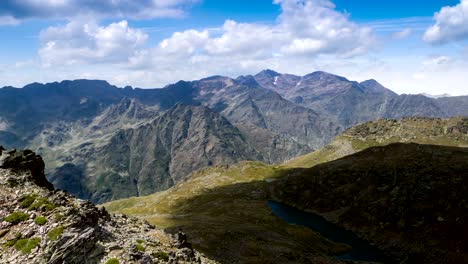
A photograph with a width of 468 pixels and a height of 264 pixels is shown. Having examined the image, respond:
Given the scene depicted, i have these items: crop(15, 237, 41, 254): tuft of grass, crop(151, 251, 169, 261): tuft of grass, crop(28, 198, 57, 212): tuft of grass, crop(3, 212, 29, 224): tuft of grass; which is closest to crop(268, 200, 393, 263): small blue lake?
crop(151, 251, 169, 261): tuft of grass

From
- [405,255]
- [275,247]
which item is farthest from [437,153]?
[275,247]

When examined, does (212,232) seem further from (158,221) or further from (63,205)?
(63,205)

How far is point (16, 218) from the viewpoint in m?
39.6

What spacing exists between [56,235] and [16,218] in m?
5.73

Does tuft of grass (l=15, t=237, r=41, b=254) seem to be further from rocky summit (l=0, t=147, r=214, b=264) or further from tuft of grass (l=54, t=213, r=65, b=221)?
tuft of grass (l=54, t=213, r=65, b=221)

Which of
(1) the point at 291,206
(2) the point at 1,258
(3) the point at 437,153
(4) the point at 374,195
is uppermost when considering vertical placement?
(2) the point at 1,258

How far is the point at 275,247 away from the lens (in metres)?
91.8

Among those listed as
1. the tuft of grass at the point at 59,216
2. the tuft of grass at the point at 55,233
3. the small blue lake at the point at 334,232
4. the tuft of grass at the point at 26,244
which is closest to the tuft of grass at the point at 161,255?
the tuft of grass at the point at 55,233

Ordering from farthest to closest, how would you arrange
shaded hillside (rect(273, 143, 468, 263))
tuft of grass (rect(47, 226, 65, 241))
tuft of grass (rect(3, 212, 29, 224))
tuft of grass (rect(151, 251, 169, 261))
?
1. shaded hillside (rect(273, 143, 468, 263))
2. tuft of grass (rect(151, 251, 169, 261))
3. tuft of grass (rect(3, 212, 29, 224))
4. tuft of grass (rect(47, 226, 65, 241))

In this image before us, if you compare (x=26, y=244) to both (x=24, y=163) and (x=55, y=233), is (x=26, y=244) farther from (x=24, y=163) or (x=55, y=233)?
(x=24, y=163)

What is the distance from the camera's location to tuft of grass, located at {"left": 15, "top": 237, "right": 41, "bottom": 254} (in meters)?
36.1

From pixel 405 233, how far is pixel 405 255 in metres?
11.3

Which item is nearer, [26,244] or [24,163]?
[26,244]

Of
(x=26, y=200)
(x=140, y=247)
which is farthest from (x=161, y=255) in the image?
(x=26, y=200)
